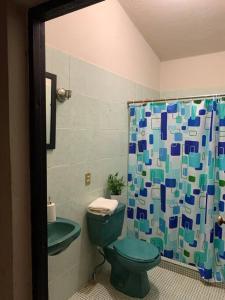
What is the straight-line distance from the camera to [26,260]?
957 millimetres

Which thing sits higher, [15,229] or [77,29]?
[77,29]

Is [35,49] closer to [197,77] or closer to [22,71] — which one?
[22,71]

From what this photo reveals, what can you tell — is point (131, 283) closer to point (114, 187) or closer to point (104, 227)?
point (104, 227)

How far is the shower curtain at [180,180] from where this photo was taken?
2229mm

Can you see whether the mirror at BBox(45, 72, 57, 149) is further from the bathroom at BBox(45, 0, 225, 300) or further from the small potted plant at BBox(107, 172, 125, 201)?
the small potted plant at BBox(107, 172, 125, 201)

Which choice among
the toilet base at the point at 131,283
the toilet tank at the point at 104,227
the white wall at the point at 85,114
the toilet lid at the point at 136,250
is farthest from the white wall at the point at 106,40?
the toilet base at the point at 131,283

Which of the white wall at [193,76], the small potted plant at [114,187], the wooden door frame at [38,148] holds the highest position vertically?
the white wall at [193,76]

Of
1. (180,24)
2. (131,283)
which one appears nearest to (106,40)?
(180,24)

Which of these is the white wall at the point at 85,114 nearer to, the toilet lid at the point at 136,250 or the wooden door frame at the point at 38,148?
the toilet lid at the point at 136,250

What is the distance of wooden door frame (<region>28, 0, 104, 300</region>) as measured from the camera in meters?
0.90

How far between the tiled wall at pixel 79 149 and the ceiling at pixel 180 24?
73 cm

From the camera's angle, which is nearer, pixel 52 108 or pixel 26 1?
pixel 26 1

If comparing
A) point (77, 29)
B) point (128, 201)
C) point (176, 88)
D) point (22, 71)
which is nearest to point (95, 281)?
point (128, 201)

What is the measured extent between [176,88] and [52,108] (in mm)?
2123
